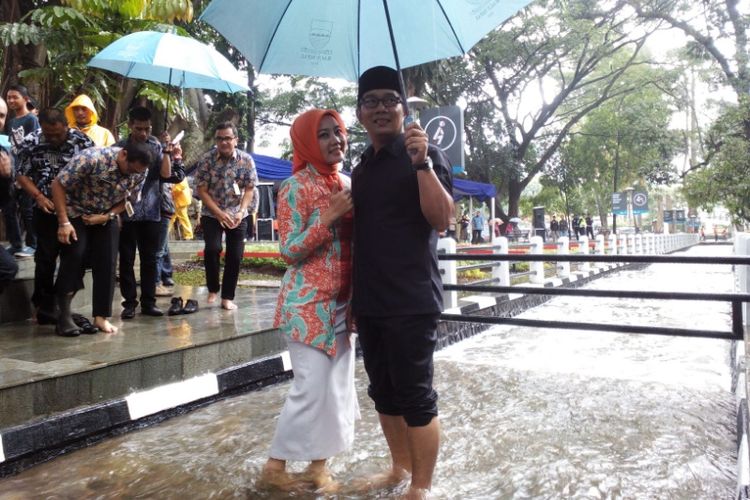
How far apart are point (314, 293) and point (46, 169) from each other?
3130mm

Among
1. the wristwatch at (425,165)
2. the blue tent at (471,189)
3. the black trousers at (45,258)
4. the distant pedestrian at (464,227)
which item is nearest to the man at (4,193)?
the black trousers at (45,258)

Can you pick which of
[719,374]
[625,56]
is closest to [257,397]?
[719,374]

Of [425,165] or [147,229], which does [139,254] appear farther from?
[425,165]

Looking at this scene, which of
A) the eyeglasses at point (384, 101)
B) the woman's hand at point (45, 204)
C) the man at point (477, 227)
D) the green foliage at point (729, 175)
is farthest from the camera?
the man at point (477, 227)

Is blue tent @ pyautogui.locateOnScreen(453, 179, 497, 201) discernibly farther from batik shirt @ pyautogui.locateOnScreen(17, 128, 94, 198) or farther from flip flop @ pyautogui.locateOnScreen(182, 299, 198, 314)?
batik shirt @ pyautogui.locateOnScreen(17, 128, 94, 198)

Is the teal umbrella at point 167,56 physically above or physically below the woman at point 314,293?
above

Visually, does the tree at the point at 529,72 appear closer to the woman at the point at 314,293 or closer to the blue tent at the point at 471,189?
the blue tent at the point at 471,189

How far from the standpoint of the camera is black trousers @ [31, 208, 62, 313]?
174 inches

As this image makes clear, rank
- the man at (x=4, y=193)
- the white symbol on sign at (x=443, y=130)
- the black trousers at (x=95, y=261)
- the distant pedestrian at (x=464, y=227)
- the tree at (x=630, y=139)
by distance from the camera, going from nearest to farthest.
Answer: the man at (x=4, y=193) < the black trousers at (x=95, y=261) < the white symbol on sign at (x=443, y=130) < the distant pedestrian at (x=464, y=227) < the tree at (x=630, y=139)

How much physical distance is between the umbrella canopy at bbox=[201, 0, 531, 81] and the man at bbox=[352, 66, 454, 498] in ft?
2.39

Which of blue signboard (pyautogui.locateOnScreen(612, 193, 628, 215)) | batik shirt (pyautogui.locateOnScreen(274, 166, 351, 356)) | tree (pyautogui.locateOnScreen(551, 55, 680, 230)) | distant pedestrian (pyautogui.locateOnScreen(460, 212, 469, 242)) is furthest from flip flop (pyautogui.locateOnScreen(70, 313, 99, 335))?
blue signboard (pyautogui.locateOnScreen(612, 193, 628, 215))

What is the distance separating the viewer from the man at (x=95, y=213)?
4051 millimetres

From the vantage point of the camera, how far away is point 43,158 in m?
4.50

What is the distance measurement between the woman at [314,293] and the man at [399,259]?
0.18 metres
